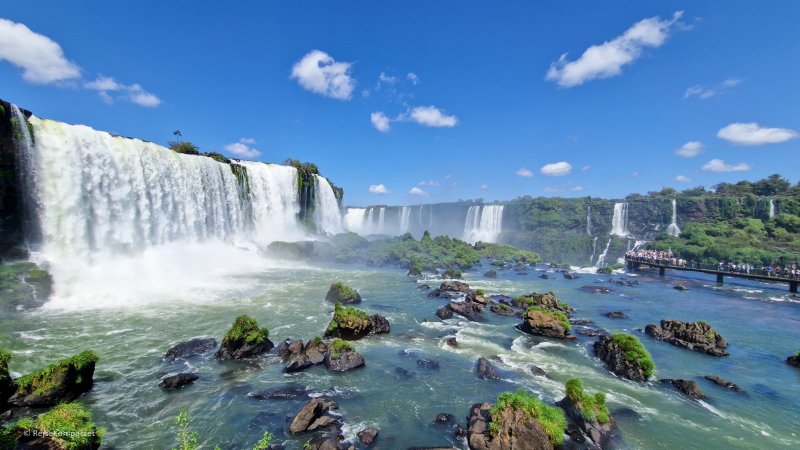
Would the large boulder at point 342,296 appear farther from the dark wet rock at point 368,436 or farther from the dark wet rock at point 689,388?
the dark wet rock at point 689,388

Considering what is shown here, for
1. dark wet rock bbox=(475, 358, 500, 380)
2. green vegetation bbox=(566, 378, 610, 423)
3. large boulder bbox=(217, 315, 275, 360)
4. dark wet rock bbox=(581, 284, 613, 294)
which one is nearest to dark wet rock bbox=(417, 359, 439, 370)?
dark wet rock bbox=(475, 358, 500, 380)

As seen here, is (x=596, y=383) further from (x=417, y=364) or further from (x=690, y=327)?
(x=690, y=327)

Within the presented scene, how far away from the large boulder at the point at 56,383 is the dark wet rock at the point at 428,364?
10.5 metres

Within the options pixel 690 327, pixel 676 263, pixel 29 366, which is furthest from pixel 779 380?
pixel 676 263

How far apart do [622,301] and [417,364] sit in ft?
69.4

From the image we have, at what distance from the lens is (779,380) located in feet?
44.5

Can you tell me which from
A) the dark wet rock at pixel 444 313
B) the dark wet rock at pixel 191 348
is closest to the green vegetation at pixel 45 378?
the dark wet rock at pixel 191 348

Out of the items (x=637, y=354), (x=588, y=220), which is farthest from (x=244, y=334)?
(x=588, y=220)

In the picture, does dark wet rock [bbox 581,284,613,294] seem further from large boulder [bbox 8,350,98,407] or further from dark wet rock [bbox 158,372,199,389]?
large boulder [bbox 8,350,98,407]

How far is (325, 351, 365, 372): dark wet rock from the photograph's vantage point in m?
12.5

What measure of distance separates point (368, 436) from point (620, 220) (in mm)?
66549

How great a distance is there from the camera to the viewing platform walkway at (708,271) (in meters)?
31.5

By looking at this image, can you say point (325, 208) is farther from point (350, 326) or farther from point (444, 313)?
A: point (350, 326)

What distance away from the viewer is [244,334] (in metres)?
13.4
